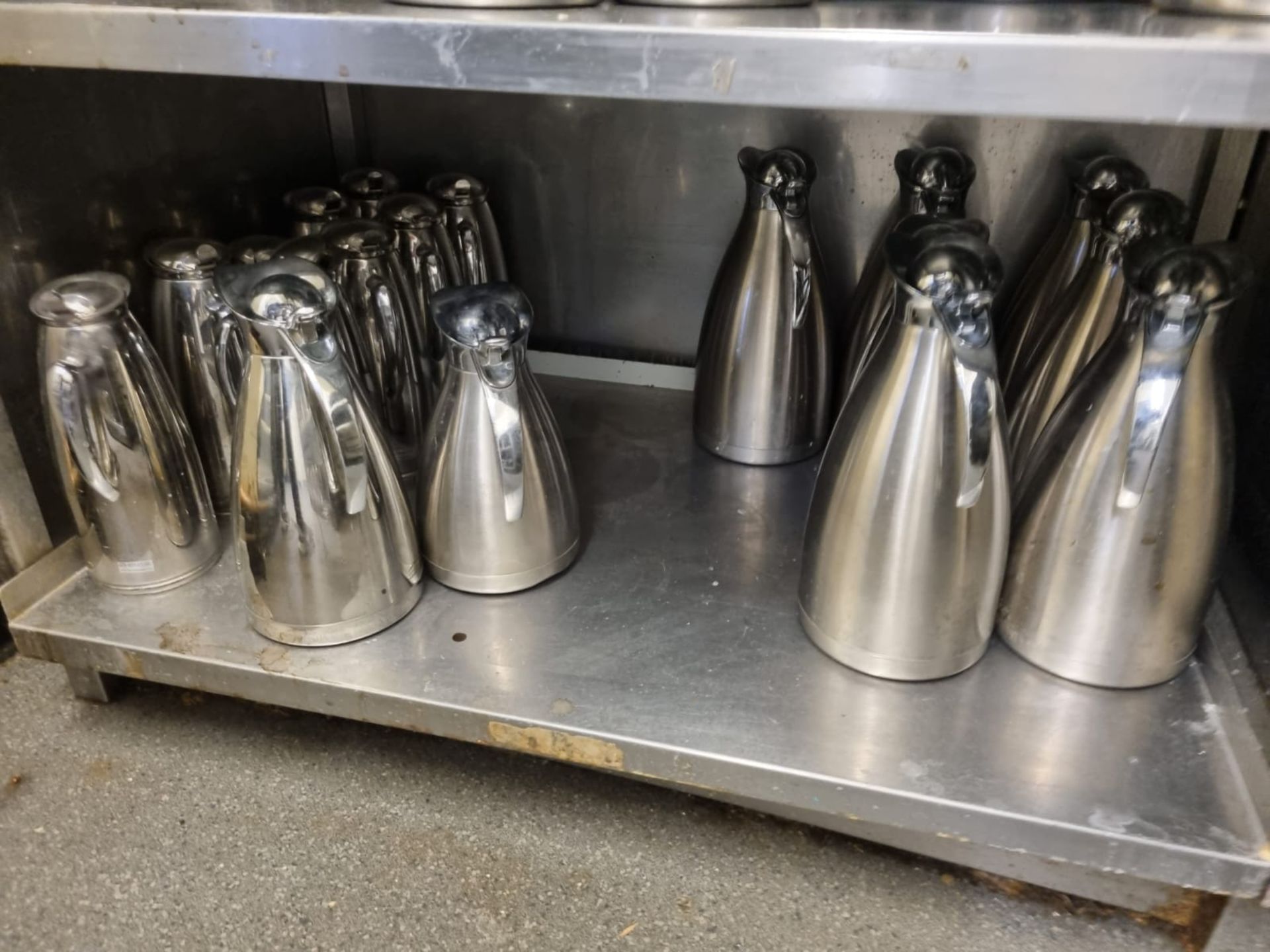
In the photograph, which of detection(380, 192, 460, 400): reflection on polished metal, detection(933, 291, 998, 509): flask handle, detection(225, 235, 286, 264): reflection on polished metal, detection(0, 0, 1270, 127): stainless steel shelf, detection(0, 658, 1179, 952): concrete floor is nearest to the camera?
detection(0, 0, 1270, 127): stainless steel shelf

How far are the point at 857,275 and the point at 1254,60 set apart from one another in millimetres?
542

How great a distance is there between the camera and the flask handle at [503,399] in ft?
1.98

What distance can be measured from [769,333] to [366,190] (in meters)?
0.40

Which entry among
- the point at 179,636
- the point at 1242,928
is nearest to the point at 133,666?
the point at 179,636

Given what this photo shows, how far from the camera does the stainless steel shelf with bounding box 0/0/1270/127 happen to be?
0.39m

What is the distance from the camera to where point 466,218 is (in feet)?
2.88

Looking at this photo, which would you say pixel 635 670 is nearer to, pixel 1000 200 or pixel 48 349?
pixel 48 349

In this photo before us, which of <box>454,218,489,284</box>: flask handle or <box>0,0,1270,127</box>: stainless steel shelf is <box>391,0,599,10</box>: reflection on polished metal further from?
<box>454,218,489,284</box>: flask handle

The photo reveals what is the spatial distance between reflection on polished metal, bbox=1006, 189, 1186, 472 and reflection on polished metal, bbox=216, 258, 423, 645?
1.45 ft

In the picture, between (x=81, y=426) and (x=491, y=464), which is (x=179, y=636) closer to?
(x=81, y=426)

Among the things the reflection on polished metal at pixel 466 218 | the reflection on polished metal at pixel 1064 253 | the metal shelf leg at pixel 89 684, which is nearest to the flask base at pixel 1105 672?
the reflection on polished metal at pixel 1064 253

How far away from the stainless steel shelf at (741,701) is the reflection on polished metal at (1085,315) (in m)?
0.18

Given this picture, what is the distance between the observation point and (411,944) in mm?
589

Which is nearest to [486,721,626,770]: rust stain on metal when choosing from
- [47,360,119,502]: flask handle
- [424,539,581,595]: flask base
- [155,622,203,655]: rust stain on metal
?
[424,539,581,595]: flask base
